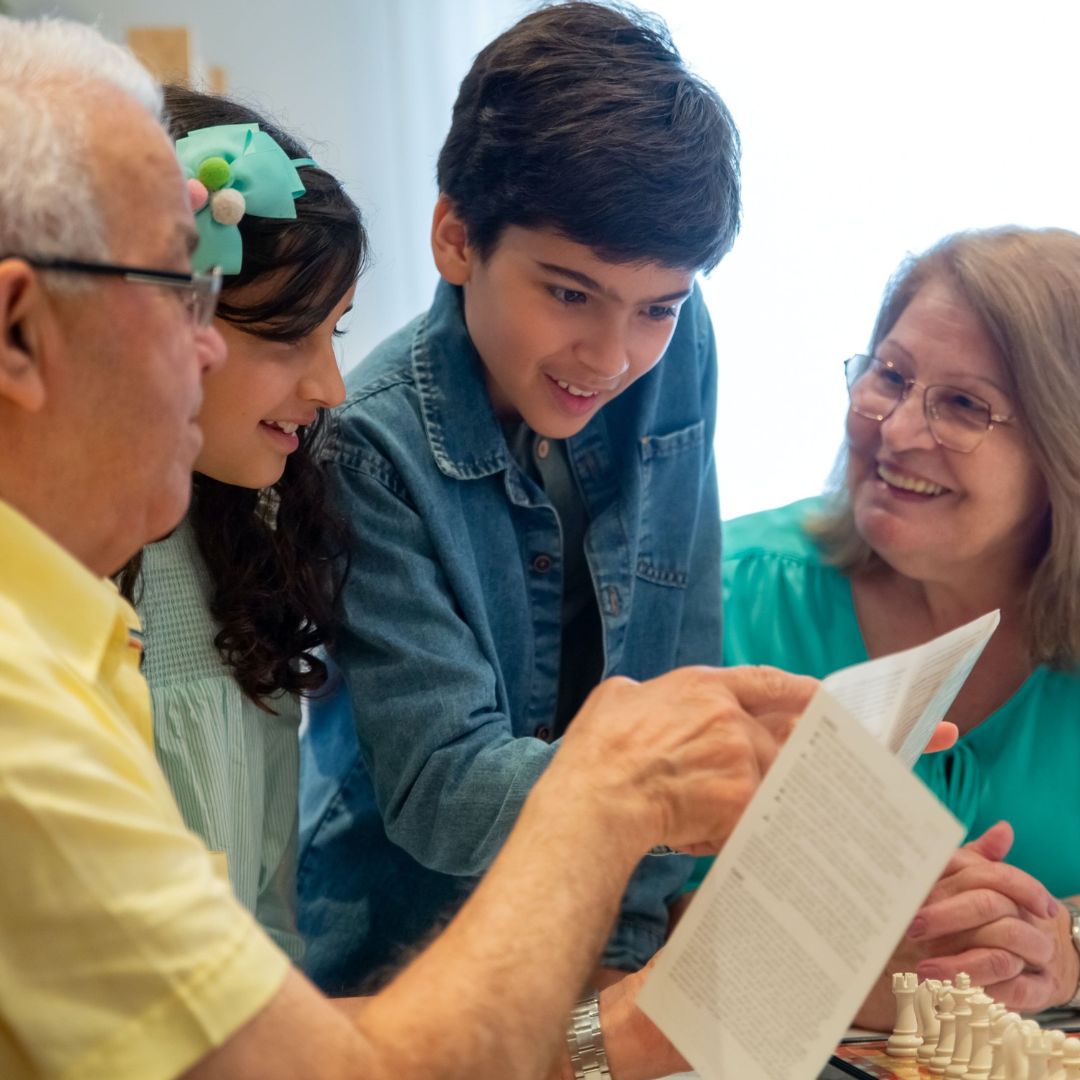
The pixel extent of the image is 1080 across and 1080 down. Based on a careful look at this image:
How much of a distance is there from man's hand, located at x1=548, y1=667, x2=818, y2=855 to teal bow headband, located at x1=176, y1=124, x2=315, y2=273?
57 cm

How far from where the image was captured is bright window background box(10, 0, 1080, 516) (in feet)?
9.39

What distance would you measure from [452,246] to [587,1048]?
3.10 ft

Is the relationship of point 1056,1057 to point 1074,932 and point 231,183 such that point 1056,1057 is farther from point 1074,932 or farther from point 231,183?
point 231,183

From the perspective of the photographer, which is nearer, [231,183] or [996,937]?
[231,183]

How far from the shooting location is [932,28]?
2.90 metres

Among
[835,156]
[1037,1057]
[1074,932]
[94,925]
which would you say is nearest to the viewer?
[94,925]

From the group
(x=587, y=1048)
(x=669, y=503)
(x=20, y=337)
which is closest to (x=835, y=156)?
(x=669, y=503)

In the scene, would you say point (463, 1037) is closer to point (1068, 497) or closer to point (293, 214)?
point (293, 214)

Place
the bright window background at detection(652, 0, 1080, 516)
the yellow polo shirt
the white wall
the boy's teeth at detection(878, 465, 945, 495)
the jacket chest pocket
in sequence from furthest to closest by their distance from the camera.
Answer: the white wall < the bright window background at detection(652, 0, 1080, 516) < the boy's teeth at detection(878, 465, 945, 495) < the jacket chest pocket < the yellow polo shirt

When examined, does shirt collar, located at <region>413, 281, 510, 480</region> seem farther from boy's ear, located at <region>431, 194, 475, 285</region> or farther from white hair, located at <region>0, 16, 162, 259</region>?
white hair, located at <region>0, 16, 162, 259</region>

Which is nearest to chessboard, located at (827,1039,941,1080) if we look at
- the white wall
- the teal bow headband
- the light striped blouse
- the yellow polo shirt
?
the light striped blouse

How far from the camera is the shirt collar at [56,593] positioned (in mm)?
894

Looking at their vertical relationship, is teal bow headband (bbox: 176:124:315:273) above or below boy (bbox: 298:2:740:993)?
A: above

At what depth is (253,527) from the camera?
5.17 ft
